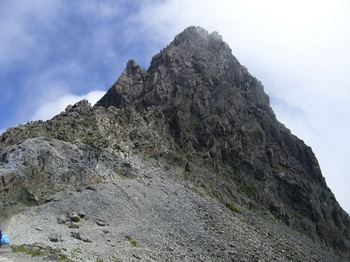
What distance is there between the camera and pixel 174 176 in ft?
336

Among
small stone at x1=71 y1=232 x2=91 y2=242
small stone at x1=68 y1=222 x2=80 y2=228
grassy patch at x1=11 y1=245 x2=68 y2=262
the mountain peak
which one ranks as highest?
the mountain peak

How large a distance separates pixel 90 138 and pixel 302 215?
5370 centimetres

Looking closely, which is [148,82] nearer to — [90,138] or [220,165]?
[220,165]

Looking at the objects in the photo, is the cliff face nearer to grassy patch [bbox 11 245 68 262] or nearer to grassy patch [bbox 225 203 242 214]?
grassy patch [bbox 225 203 242 214]

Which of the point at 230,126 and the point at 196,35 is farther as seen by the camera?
the point at 196,35

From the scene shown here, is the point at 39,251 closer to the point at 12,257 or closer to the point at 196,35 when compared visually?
the point at 12,257

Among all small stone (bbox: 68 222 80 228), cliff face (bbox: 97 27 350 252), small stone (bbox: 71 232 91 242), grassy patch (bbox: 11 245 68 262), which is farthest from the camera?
cliff face (bbox: 97 27 350 252)

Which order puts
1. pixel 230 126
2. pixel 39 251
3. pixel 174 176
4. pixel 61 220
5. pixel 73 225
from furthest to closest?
pixel 230 126
pixel 174 176
pixel 61 220
pixel 73 225
pixel 39 251

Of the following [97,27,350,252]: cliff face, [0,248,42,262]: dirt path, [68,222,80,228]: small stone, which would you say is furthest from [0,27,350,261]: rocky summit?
[68,222,80,228]: small stone

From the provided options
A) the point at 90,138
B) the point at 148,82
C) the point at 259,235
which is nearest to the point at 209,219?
the point at 259,235

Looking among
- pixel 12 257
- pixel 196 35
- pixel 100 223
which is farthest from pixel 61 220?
pixel 196 35

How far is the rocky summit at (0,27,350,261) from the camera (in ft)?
236

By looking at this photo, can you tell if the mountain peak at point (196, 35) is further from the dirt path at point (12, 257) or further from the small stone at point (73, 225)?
the dirt path at point (12, 257)

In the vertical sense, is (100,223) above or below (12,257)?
above
